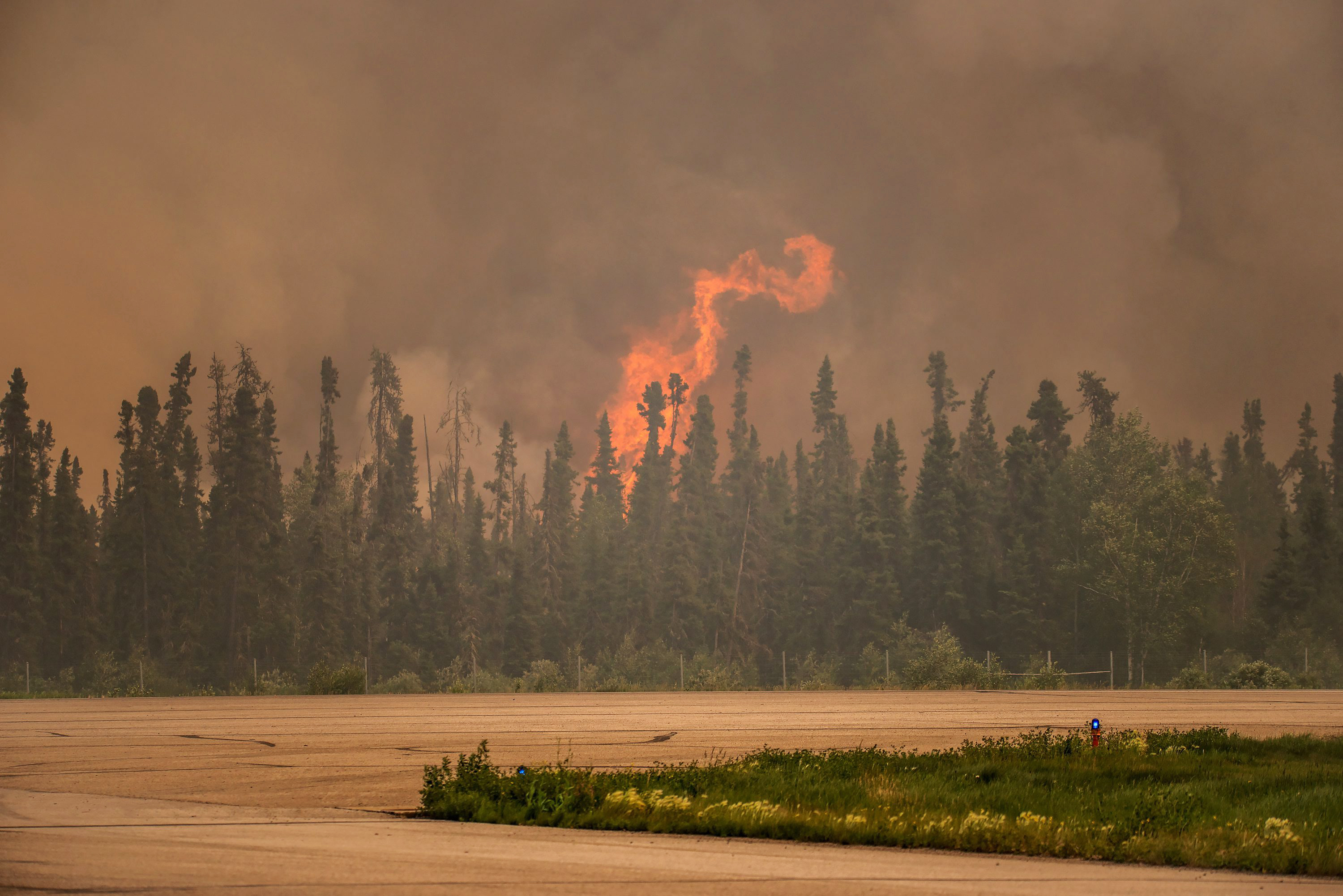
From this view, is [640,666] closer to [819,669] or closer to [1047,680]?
[819,669]

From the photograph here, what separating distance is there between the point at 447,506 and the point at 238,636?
47553 mm

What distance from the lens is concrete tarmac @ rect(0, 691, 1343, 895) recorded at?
996 cm

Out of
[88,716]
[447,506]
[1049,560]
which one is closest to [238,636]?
[447,506]

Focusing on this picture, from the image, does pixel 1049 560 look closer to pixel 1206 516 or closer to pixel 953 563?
pixel 953 563

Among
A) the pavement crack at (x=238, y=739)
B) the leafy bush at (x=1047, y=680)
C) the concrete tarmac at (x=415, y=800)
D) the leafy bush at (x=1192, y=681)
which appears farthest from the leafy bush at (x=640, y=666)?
the pavement crack at (x=238, y=739)

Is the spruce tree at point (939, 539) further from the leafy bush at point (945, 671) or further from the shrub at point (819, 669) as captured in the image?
the leafy bush at point (945, 671)

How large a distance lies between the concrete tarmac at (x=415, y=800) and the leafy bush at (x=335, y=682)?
11.3 meters

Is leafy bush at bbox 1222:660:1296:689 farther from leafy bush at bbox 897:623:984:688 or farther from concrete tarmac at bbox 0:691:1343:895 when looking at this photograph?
concrete tarmac at bbox 0:691:1343:895

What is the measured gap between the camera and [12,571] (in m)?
90.0

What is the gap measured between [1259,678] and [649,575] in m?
62.7

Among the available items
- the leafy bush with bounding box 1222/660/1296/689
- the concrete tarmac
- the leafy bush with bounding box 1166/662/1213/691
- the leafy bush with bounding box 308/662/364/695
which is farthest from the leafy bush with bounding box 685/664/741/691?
the leafy bush with bounding box 1222/660/1296/689

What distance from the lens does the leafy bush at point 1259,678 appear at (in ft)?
149

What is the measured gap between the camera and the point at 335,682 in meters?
45.8

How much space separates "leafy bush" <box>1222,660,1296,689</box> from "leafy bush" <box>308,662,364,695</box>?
39.1 metres
